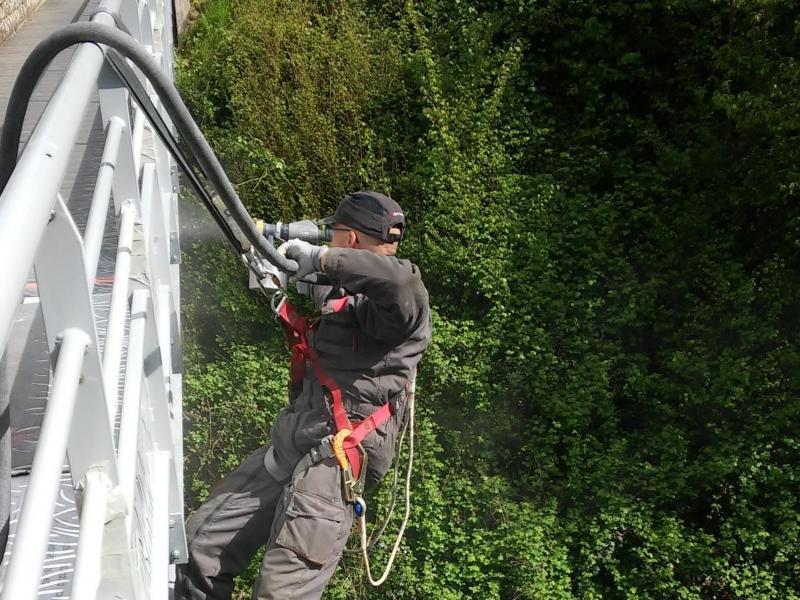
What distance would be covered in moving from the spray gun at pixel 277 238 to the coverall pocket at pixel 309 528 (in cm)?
74

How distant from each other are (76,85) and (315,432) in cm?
196

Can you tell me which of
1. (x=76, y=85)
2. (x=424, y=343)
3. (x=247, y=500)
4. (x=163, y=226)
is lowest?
(x=247, y=500)

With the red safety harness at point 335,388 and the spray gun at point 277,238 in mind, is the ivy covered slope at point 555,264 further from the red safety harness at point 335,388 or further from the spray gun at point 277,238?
the spray gun at point 277,238

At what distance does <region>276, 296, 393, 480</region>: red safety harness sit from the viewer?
120 inches

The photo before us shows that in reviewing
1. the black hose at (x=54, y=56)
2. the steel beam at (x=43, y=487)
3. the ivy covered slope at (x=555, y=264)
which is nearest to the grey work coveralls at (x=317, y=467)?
the black hose at (x=54, y=56)

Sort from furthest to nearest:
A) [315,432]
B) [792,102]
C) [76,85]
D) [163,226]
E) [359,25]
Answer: [359,25]
[792,102]
[315,432]
[163,226]
[76,85]

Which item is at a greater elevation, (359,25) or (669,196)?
(359,25)

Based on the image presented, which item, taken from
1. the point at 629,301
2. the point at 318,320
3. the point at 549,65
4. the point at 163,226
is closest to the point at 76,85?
the point at 163,226

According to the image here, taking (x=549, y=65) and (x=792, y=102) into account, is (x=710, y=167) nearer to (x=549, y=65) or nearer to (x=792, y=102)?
(x=792, y=102)

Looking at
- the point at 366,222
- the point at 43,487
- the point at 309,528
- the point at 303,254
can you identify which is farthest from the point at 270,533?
the point at 43,487

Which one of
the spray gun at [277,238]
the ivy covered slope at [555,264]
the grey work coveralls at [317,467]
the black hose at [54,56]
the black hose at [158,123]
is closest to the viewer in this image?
the black hose at [54,56]

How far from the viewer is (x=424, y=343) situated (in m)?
3.17

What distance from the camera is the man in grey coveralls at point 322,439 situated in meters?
2.94

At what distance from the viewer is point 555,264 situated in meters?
7.05
